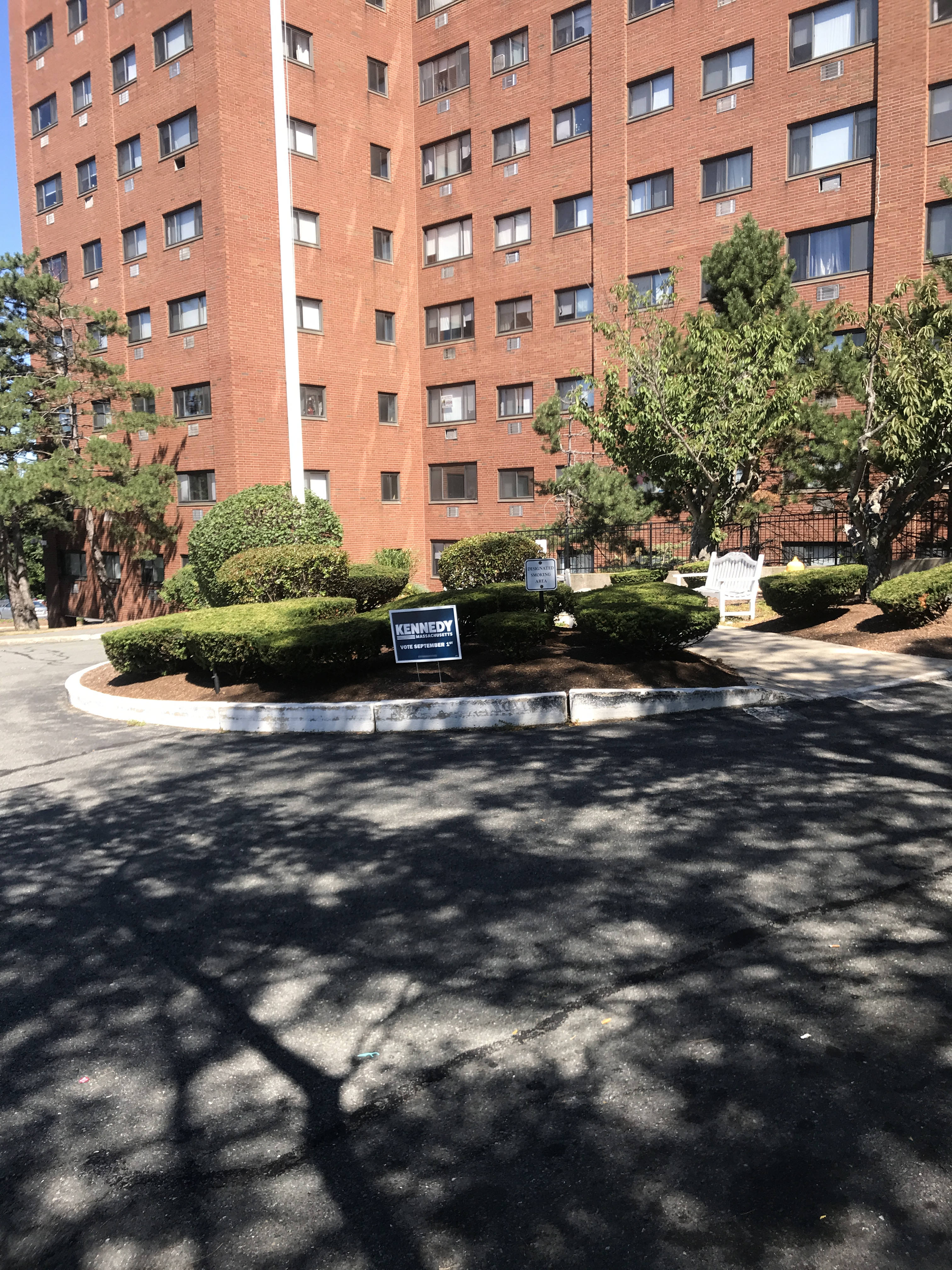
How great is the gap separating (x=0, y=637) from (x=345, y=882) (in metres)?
23.7

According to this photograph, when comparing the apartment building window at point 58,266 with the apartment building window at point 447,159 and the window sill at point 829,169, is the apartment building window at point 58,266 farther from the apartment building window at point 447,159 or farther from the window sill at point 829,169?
the window sill at point 829,169

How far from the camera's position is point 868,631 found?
13250 mm

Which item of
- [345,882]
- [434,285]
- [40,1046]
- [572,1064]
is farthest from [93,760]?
[434,285]

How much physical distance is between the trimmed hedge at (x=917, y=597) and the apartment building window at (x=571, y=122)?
78.8 feet

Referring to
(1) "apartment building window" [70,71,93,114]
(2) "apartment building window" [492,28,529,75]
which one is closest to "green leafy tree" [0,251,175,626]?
(1) "apartment building window" [70,71,93,114]

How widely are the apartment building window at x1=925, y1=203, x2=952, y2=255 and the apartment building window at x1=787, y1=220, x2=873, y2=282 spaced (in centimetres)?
147

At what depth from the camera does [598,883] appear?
501cm

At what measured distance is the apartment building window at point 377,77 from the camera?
111 feet

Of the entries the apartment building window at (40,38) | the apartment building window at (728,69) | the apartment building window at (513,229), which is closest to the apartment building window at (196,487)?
the apartment building window at (513,229)

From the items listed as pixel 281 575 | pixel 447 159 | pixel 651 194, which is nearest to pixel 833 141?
pixel 651 194

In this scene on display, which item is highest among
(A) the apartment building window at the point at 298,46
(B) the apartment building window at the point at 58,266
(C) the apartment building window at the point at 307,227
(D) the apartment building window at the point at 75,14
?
(D) the apartment building window at the point at 75,14

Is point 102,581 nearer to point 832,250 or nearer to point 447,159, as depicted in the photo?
point 447,159

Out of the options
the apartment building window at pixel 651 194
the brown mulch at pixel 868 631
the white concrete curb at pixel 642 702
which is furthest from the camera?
the apartment building window at pixel 651 194

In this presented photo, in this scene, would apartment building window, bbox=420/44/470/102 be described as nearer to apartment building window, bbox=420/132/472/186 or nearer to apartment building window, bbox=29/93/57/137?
apartment building window, bbox=420/132/472/186
